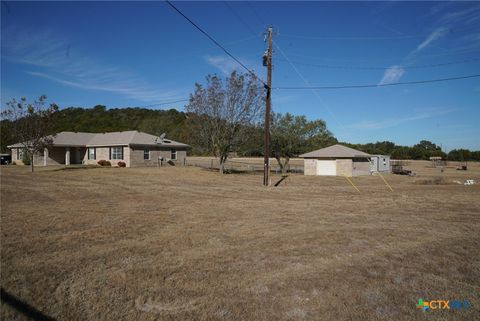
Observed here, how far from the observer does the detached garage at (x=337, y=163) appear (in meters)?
37.1

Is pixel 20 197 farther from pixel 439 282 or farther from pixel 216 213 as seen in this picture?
pixel 439 282

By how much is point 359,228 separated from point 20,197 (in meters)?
13.4

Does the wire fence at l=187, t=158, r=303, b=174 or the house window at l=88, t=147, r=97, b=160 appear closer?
the house window at l=88, t=147, r=97, b=160

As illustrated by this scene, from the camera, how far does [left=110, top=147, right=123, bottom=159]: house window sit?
38531mm

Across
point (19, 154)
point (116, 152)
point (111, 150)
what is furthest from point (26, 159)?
point (116, 152)

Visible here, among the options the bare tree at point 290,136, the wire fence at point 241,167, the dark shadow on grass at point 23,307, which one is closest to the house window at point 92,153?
the wire fence at point 241,167

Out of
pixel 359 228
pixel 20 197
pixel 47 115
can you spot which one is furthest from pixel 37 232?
pixel 47 115

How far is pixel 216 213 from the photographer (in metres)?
11.3

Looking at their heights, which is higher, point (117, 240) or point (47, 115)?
point (47, 115)

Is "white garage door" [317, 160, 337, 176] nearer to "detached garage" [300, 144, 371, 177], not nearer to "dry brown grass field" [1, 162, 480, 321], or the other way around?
"detached garage" [300, 144, 371, 177]

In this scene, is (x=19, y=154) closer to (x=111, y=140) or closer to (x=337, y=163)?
(x=111, y=140)

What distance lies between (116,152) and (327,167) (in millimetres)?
25112

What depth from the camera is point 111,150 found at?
129 feet

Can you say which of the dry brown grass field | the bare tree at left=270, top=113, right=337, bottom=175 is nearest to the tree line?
the bare tree at left=270, top=113, right=337, bottom=175
